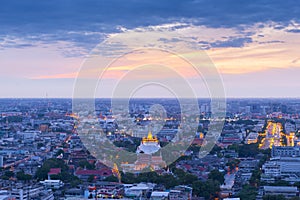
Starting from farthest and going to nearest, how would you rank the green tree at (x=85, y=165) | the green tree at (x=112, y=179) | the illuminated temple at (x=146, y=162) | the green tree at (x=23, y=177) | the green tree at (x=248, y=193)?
the green tree at (x=85, y=165)
the illuminated temple at (x=146, y=162)
the green tree at (x=23, y=177)
the green tree at (x=112, y=179)
the green tree at (x=248, y=193)

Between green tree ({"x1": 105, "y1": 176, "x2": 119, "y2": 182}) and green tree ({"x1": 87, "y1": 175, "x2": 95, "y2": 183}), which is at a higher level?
green tree ({"x1": 105, "y1": 176, "x2": 119, "y2": 182})

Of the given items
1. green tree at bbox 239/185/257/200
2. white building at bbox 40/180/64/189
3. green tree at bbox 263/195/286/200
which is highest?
green tree at bbox 263/195/286/200

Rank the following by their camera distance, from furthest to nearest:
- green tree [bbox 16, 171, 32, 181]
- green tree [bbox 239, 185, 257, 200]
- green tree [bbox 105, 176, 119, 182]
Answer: green tree [bbox 16, 171, 32, 181] → green tree [bbox 105, 176, 119, 182] → green tree [bbox 239, 185, 257, 200]

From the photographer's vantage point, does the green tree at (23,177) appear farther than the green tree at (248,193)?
Yes

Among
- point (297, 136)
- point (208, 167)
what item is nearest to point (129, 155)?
point (208, 167)

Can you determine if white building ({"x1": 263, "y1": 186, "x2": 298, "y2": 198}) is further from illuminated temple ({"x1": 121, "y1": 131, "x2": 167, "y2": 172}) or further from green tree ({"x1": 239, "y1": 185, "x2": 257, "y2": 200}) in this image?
illuminated temple ({"x1": 121, "y1": 131, "x2": 167, "y2": 172})

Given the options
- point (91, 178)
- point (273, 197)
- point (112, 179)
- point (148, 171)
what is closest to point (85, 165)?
point (91, 178)

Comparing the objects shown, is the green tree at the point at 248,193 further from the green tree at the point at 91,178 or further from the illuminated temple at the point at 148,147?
the illuminated temple at the point at 148,147

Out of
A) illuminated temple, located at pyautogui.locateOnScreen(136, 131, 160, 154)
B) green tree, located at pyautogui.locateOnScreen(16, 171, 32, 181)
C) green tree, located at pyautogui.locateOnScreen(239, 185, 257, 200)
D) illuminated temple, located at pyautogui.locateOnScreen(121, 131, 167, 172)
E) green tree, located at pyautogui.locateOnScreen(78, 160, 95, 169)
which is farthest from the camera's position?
illuminated temple, located at pyautogui.locateOnScreen(136, 131, 160, 154)

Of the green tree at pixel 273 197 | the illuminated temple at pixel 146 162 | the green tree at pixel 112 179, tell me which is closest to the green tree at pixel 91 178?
the green tree at pixel 112 179

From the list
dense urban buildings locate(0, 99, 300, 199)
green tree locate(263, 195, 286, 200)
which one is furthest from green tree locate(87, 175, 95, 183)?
green tree locate(263, 195, 286, 200)

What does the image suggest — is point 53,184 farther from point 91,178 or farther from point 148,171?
point 148,171
